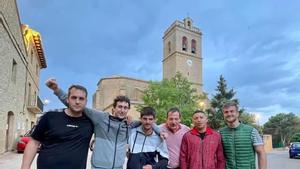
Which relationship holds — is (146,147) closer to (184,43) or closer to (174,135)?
(174,135)

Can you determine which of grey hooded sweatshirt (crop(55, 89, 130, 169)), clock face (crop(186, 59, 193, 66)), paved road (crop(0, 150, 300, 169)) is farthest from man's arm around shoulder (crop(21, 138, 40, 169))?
clock face (crop(186, 59, 193, 66))

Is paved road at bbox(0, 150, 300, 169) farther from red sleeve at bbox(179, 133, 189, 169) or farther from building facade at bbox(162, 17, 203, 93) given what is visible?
building facade at bbox(162, 17, 203, 93)

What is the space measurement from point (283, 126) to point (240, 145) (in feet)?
204

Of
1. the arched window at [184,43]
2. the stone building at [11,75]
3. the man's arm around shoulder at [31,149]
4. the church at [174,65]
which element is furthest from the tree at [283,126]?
the man's arm around shoulder at [31,149]

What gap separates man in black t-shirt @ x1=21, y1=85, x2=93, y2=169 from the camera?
294 cm

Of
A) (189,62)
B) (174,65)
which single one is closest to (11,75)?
(174,65)

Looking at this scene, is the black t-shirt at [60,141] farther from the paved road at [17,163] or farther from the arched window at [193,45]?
the arched window at [193,45]

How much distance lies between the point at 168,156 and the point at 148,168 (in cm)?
45

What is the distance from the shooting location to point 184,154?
12.6 feet

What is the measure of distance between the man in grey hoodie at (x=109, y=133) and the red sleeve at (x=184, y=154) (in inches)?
34.1

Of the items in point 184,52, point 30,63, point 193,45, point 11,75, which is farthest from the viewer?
point 193,45

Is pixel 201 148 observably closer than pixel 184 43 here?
Yes

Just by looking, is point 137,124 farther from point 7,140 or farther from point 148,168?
point 7,140

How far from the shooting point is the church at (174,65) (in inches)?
2074
